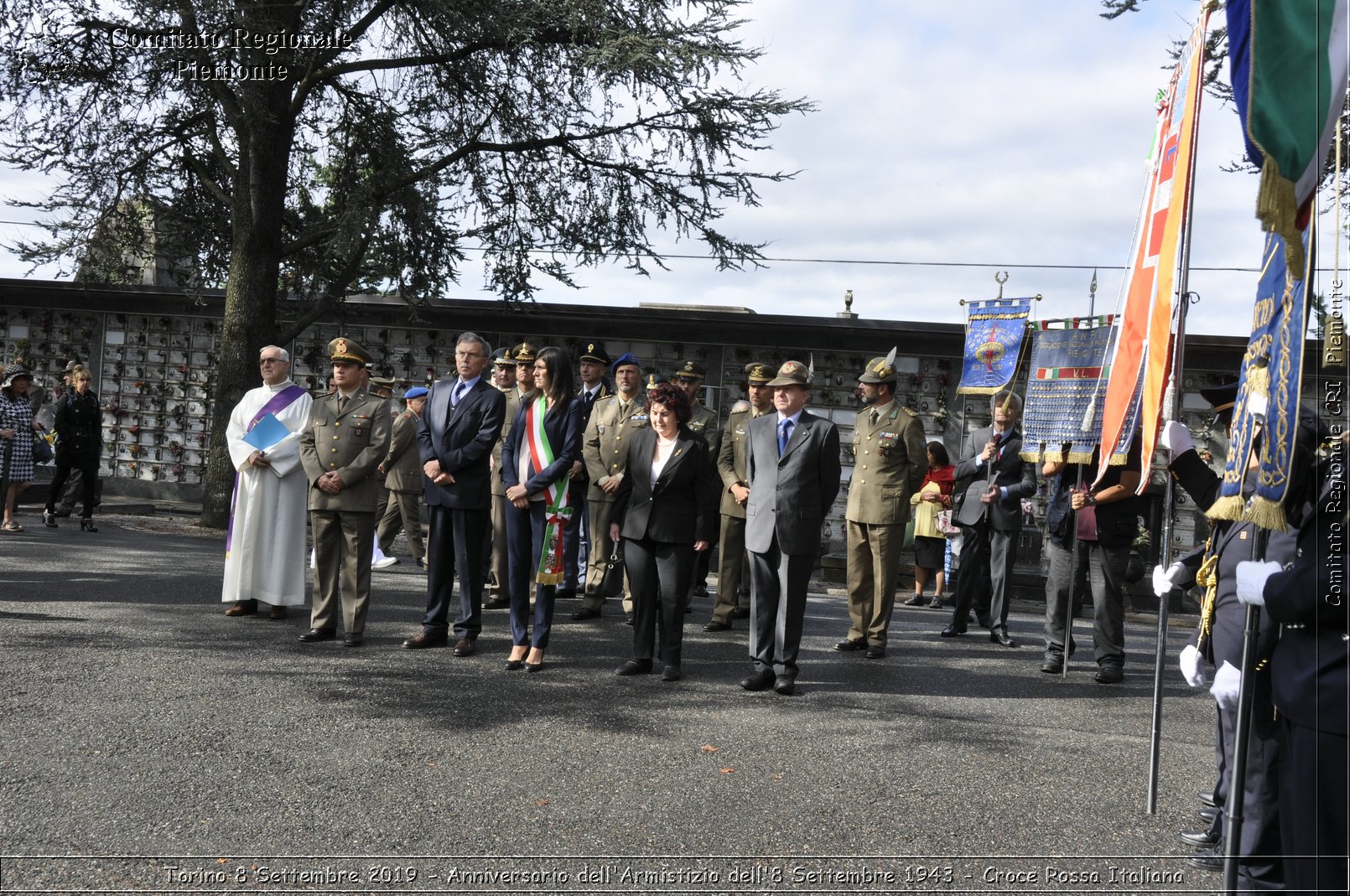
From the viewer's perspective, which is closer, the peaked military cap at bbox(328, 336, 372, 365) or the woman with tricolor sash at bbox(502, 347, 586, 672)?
the woman with tricolor sash at bbox(502, 347, 586, 672)

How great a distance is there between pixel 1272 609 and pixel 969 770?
2.40 m

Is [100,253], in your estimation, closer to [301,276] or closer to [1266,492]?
[301,276]

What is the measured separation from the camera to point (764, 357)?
18.1 meters

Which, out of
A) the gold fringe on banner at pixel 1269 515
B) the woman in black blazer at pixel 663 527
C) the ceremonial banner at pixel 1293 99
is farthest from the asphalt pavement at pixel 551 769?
the ceremonial banner at pixel 1293 99

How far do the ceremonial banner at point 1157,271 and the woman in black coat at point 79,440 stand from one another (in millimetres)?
12491

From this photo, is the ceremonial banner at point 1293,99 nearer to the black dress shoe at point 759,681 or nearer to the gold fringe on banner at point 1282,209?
the gold fringe on banner at point 1282,209

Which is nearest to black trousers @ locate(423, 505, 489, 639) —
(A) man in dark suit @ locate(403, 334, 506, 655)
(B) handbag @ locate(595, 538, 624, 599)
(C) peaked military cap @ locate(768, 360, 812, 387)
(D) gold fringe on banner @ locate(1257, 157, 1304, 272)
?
(A) man in dark suit @ locate(403, 334, 506, 655)

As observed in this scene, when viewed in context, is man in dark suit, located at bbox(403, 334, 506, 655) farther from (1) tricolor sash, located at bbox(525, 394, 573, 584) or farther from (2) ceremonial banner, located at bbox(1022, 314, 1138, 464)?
(2) ceremonial banner, located at bbox(1022, 314, 1138, 464)

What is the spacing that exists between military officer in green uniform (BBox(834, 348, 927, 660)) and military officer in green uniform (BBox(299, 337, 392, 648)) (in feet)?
11.8

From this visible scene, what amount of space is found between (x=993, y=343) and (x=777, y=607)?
3981 millimetres

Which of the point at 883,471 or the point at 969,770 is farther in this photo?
the point at 883,471

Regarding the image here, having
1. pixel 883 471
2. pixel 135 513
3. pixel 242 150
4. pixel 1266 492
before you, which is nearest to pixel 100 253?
pixel 242 150

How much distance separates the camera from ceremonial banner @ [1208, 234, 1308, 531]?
3203 mm

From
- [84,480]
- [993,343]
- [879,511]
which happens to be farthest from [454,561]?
[84,480]
